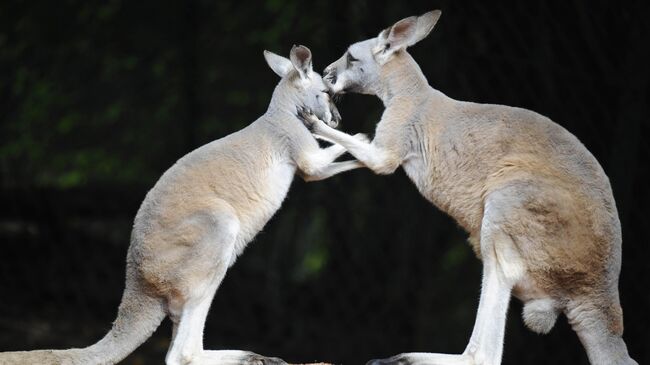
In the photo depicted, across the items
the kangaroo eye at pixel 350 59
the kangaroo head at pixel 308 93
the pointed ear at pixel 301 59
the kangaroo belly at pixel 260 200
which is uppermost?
the pointed ear at pixel 301 59

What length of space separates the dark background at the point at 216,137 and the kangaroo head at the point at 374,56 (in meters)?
2.74

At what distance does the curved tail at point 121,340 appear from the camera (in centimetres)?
573

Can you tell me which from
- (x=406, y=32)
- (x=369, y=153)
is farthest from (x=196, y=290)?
(x=406, y=32)

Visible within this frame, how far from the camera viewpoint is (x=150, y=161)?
35.4ft

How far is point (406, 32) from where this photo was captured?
6664 mm

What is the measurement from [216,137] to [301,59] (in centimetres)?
388

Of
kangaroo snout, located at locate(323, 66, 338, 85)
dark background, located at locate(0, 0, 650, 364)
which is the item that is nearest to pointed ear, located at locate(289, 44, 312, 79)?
kangaroo snout, located at locate(323, 66, 338, 85)

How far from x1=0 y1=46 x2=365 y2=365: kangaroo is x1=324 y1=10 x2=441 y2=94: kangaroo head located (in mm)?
331

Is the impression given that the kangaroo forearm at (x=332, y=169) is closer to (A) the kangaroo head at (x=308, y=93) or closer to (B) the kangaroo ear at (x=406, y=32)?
(A) the kangaroo head at (x=308, y=93)

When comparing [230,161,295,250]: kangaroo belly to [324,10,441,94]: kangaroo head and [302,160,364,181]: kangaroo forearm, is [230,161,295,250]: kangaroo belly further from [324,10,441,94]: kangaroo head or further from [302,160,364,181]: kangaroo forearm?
[324,10,441,94]: kangaroo head

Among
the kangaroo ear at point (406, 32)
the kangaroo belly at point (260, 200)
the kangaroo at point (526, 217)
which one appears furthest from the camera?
the kangaroo ear at point (406, 32)

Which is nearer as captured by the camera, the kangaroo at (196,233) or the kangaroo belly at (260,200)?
the kangaroo at (196,233)

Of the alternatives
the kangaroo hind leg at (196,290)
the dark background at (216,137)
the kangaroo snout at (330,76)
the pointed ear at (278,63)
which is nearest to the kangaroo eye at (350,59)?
the kangaroo snout at (330,76)

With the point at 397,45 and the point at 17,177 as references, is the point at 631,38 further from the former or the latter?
the point at 17,177
